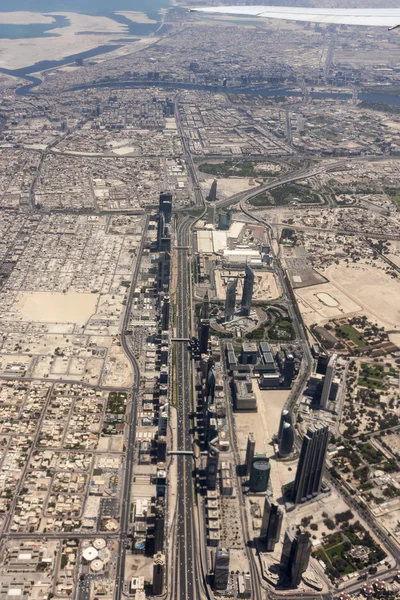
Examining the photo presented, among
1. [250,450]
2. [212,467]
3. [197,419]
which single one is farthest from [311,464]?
[197,419]

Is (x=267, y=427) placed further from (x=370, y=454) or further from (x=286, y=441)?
(x=370, y=454)

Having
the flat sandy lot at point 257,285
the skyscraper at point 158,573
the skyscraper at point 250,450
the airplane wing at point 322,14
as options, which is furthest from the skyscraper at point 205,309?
the skyscraper at point 158,573

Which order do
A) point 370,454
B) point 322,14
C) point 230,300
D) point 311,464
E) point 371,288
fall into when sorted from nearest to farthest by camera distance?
point 311,464, point 370,454, point 230,300, point 322,14, point 371,288

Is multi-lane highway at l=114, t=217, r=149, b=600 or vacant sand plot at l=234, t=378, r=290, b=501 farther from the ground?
vacant sand plot at l=234, t=378, r=290, b=501

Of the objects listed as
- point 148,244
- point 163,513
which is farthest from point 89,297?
point 163,513

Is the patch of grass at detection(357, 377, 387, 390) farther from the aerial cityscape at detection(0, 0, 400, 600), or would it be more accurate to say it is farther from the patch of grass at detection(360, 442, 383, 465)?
the patch of grass at detection(360, 442, 383, 465)

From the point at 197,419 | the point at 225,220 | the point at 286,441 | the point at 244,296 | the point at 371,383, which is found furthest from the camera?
the point at 225,220

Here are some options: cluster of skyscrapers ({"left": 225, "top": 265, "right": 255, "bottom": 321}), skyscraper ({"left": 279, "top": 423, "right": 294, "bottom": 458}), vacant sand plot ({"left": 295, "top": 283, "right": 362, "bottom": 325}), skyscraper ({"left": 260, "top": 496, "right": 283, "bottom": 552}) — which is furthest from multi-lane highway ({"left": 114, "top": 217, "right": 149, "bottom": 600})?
vacant sand plot ({"left": 295, "top": 283, "right": 362, "bottom": 325})
